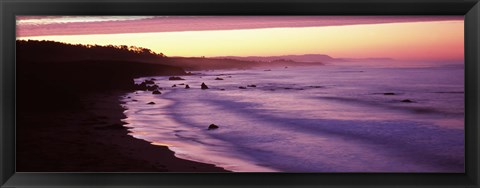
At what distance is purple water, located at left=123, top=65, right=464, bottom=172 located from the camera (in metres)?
3.50

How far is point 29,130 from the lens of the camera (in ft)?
11.4

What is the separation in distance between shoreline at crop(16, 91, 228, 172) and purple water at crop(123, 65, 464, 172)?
0.07 meters

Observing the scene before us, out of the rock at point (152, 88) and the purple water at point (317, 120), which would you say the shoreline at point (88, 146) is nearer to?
the purple water at point (317, 120)

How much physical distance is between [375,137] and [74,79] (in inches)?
65.2

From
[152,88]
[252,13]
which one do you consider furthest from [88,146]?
[252,13]

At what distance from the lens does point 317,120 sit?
3600mm

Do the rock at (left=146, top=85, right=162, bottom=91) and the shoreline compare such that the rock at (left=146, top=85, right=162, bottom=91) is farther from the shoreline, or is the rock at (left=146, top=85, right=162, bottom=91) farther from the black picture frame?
the black picture frame

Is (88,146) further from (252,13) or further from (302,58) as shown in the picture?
(302,58)

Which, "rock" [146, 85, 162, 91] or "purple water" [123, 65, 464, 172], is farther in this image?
"rock" [146, 85, 162, 91]

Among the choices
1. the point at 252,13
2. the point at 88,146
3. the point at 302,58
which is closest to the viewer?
the point at 252,13

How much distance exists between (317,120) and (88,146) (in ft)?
4.01

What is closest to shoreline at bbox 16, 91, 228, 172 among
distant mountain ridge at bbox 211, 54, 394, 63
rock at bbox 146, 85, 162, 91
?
rock at bbox 146, 85, 162, 91

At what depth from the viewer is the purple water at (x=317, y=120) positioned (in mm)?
3504

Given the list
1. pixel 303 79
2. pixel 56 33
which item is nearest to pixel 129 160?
pixel 56 33
